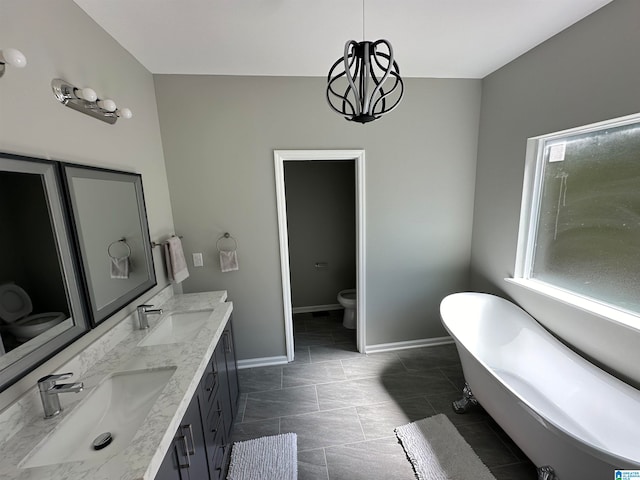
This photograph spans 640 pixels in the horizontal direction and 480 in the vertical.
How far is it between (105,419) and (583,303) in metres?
2.85

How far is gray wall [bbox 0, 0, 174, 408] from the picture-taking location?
1062 mm

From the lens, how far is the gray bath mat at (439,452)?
1.67 m

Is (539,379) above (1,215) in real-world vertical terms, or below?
below

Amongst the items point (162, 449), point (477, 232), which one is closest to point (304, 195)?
point (477, 232)

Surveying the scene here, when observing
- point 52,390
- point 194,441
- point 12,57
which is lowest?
point 194,441

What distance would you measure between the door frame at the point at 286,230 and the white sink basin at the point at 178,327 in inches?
33.3

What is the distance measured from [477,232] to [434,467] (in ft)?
6.79

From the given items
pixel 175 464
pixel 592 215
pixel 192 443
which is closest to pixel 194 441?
pixel 192 443

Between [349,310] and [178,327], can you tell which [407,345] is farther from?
[178,327]

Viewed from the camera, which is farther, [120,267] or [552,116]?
[552,116]

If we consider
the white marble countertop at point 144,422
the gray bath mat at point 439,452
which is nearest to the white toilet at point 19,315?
the white marble countertop at point 144,422

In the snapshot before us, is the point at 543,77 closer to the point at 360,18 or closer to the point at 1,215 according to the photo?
the point at 360,18

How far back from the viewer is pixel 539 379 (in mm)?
2016

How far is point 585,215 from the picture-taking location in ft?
6.23
